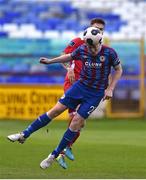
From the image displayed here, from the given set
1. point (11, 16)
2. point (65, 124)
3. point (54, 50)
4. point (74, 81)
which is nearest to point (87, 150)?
point (74, 81)

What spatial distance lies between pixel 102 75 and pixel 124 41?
1349 centimetres

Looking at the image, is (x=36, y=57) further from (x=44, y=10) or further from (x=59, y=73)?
(x=44, y=10)

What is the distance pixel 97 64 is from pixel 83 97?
1.77 ft

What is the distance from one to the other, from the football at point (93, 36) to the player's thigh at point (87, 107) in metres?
0.90

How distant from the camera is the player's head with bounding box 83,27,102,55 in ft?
29.6

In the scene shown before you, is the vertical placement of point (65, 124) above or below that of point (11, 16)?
below

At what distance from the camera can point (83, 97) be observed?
950cm

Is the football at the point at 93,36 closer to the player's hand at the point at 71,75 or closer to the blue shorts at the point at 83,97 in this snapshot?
the blue shorts at the point at 83,97

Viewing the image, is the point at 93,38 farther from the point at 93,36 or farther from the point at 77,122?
the point at 77,122

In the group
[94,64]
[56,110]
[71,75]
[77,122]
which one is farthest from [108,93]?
[71,75]

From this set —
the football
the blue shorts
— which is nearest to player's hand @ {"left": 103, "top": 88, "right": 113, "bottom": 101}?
the blue shorts

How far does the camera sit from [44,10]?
1067 inches

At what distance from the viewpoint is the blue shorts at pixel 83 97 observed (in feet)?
31.0

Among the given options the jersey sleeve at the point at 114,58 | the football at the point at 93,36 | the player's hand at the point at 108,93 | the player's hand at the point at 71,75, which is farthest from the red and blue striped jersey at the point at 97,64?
the player's hand at the point at 71,75
